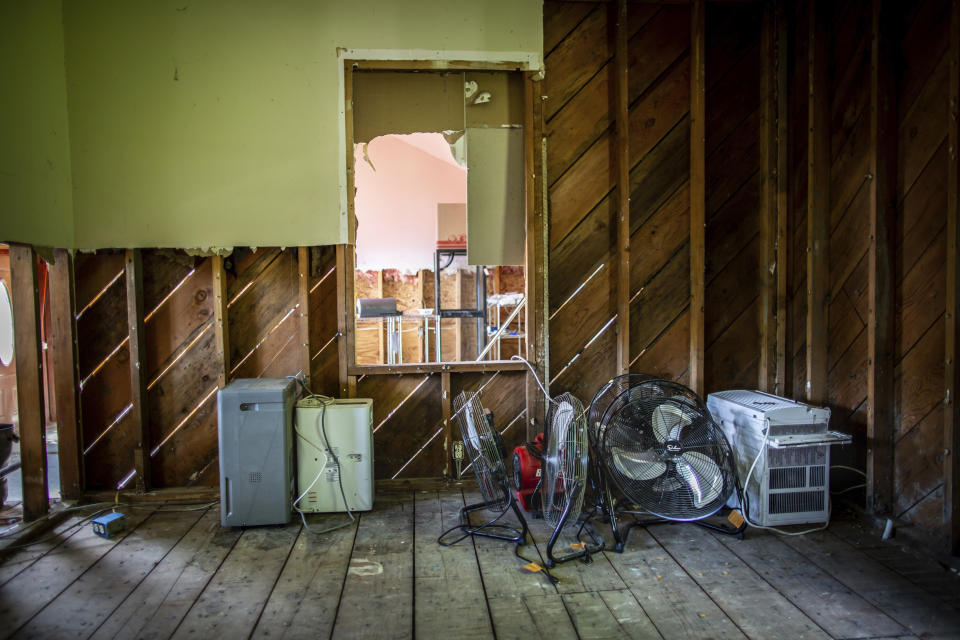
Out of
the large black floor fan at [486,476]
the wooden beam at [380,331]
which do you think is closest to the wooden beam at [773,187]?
the large black floor fan at [486,476]

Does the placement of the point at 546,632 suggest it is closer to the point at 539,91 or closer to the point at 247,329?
the point at 247,329

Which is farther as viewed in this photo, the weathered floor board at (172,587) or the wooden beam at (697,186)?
the wooden beam at (697,186)

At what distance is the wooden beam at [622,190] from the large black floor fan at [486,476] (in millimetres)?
1049

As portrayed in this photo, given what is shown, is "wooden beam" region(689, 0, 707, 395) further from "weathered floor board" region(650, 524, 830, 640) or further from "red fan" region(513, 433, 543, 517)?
"red fan" region(513, 433, 543, 517)

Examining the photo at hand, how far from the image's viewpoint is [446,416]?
11.1 feet

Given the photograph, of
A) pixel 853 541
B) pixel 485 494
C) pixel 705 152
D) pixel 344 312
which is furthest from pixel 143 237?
pixel 853 541

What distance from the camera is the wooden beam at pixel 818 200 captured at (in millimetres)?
3076

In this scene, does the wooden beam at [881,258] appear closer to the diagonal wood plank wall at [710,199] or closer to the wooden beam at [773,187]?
the diagonal wood plank wall at [710,199]

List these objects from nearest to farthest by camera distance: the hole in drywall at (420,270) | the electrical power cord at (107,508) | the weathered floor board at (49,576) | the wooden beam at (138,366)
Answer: the weathered floor board at (49,576) → the electrical power cord at (107,508) → the wooden beam at (138,366) → the hole in drywall at (420,270)

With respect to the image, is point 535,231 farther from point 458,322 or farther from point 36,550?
point 458,322

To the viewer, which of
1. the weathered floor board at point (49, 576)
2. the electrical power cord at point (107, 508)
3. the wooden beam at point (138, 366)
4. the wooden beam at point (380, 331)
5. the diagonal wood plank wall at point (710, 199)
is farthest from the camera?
the wooden beam at point (380, 331)

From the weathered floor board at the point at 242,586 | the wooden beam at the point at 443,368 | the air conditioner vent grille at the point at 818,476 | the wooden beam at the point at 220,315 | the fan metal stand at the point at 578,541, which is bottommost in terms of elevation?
the weathered floor board at the point at 242,586

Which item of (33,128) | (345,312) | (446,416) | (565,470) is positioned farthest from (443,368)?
(33,128)

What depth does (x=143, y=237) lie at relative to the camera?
3.16 meters
